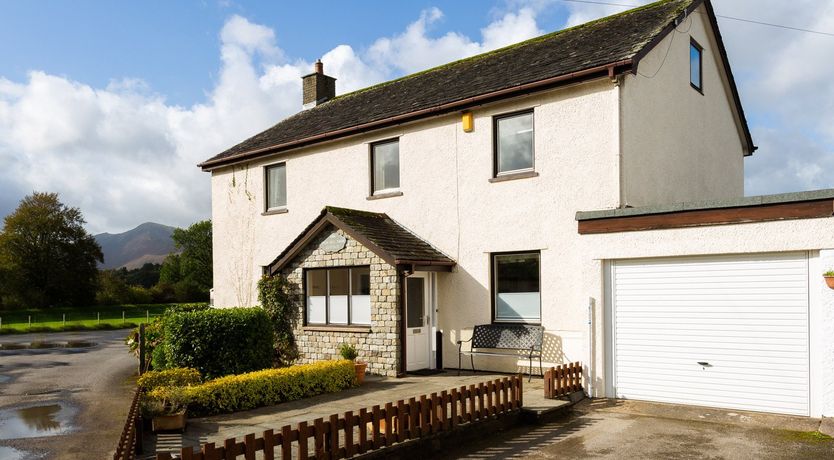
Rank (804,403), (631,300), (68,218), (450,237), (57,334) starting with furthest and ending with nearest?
(68,218) < (57,334) < (450,237) < (631,300) < (804,403)

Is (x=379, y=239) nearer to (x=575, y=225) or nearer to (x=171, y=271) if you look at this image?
(x=575, y=225)

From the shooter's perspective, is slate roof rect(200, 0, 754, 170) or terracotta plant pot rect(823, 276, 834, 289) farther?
slate roof rect(200, 0, 754, 170)

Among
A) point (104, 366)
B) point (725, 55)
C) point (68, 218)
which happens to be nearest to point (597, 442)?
point (725, 55)

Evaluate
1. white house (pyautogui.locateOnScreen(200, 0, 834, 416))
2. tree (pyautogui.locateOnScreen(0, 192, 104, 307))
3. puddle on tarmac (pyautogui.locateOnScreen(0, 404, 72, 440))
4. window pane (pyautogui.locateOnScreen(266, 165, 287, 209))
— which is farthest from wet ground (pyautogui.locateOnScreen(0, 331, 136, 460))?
tree (pyautogui.locateOnScreen(0, 192, 104, 307))

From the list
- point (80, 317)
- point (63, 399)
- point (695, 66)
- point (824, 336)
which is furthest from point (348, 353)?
point (80, 317)

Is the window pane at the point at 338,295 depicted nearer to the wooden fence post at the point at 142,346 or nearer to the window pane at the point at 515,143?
the wooden fence post at the point at 142,346

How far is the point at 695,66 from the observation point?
15.7 meters

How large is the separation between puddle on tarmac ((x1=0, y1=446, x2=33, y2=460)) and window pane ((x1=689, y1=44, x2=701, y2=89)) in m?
14.9

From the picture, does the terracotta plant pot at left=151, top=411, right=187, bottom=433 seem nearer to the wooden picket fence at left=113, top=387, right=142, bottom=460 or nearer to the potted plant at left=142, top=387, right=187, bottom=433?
the potted plant at left=142, top=387, right=187, bottom=433

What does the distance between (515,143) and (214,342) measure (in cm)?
737

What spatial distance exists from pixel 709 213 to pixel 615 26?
7.04 metres

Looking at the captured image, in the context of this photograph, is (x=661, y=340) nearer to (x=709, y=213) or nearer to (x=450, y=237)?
(x=709, y=213)

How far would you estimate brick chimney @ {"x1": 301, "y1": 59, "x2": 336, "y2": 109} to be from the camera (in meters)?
23.2

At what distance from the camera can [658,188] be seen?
13.6 m
